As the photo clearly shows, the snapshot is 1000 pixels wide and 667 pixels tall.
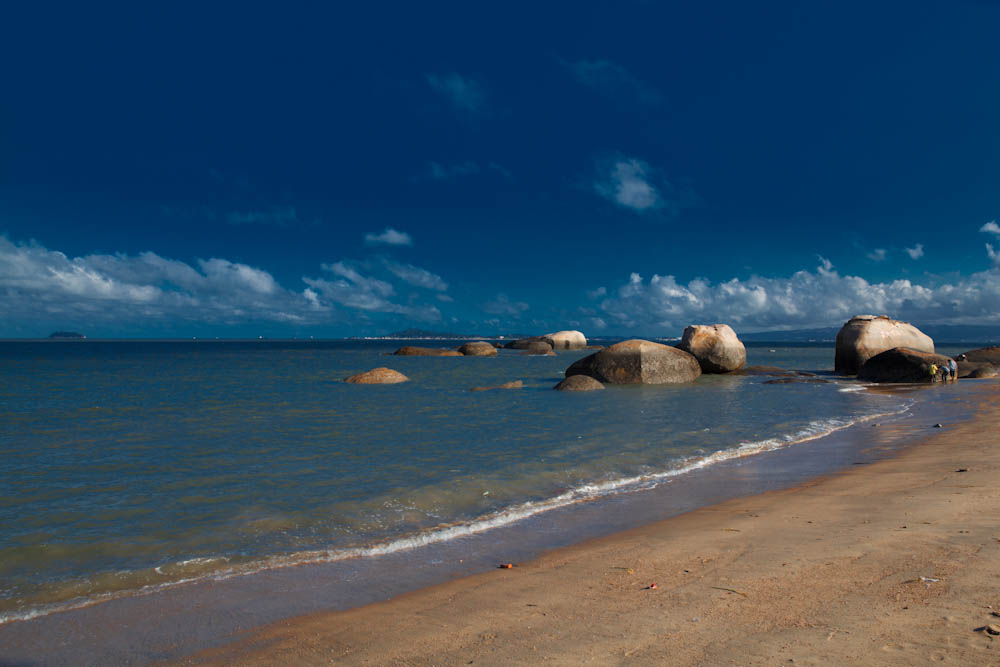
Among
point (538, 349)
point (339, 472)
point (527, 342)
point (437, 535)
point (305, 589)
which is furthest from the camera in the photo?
point (527, 342)

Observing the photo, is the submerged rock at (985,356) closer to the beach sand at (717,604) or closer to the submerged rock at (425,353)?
the beach sand at (717,604)

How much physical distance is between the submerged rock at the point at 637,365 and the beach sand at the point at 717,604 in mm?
18474

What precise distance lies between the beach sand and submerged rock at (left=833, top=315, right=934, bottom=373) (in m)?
24.5

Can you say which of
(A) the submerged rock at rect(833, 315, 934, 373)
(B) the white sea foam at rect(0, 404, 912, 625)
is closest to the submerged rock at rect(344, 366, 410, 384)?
(B) the white sea foam at rect(0, 404, 912, 625)

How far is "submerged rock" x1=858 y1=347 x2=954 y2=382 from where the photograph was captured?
2448cm

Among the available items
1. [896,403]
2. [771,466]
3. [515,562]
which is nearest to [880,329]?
[896,403]

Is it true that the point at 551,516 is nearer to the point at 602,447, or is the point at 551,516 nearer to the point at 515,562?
the point at 515,562

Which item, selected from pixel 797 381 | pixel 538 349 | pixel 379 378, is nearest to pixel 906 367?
pixel 797 381

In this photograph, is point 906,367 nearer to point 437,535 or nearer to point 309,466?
point 309,466

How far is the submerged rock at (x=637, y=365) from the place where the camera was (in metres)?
24.9

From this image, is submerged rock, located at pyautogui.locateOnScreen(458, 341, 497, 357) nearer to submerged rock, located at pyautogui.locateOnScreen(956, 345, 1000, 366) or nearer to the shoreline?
submerged rock, located at pyautogui.locateOnScreen(956, 345, 1000, 366)

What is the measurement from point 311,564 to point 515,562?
1.86 metres

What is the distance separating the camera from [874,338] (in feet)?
91.8

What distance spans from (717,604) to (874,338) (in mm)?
28561
